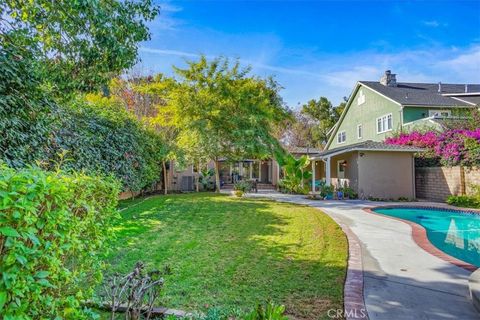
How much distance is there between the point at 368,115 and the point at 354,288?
25.6 meters

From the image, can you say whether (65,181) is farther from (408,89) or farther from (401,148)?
(408,89)

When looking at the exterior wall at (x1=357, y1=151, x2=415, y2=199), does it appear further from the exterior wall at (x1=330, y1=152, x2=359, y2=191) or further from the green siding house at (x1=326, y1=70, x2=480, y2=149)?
the green siding house at (x1=326, y1=70, x2=480, y2=149)

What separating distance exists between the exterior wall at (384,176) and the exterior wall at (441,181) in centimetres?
102

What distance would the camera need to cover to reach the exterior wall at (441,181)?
50.5 feet

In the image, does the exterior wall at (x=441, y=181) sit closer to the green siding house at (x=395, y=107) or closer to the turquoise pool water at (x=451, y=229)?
the turquoise pool water at (x=451, y=229)

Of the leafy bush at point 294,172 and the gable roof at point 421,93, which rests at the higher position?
the gable roof at point 421,93

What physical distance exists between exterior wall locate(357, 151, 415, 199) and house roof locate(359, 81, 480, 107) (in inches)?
271

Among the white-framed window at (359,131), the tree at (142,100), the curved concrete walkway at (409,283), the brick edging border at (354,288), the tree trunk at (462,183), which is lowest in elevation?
the curved concrete walkway at (409,283)

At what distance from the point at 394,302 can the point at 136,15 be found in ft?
23.0

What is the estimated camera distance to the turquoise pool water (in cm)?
775

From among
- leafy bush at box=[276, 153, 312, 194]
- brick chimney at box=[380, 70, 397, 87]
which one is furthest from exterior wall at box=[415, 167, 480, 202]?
brick chimney at box=[380, 70, 397, 87]

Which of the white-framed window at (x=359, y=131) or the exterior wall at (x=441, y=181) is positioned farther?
the white-framed window at (x=359, y=131)

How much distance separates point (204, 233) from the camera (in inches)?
323

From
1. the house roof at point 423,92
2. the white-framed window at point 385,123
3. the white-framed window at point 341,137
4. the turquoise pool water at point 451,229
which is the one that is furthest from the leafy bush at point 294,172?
the white-framed window at point 341,137
